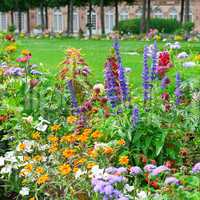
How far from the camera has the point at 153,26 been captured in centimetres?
3709

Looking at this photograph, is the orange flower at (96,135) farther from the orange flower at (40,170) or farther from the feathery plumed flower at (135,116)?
the orange flower at (40,170)

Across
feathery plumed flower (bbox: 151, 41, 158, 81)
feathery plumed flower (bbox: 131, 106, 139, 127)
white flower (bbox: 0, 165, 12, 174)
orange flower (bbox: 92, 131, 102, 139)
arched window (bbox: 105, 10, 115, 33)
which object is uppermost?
feathery plumed flower (bbox: 151, 41, 158, 81)

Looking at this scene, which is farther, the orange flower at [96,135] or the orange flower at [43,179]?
the orange flower at [96,135]

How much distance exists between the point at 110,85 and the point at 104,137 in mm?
461

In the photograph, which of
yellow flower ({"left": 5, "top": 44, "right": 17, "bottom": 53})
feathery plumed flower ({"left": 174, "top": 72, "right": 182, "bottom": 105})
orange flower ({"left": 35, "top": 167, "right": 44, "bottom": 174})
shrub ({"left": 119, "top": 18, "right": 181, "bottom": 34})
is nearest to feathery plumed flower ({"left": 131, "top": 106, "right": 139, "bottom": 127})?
feathery plumed flower ({"left": 174, "top": 72, "right": 182, "bottom": 105})

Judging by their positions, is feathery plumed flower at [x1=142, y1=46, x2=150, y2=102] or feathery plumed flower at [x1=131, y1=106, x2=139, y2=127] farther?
feathery plumed flower at [x1=142, y1=46, x2=150, y2=102]

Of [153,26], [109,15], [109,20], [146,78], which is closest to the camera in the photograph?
[146,78]

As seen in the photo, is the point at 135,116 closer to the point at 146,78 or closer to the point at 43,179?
the point at 146,78

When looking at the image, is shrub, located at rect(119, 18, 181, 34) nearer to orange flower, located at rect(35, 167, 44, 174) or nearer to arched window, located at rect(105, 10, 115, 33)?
arched window, located at rect(105, 10, 115, 33)

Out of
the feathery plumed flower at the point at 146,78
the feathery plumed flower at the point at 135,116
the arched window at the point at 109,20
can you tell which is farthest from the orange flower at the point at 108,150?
the arched window at the point at 109,20

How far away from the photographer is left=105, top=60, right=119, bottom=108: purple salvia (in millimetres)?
4938

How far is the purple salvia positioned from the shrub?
93.2ft

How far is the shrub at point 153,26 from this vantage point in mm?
34241

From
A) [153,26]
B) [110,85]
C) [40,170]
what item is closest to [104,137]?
[110,85]
